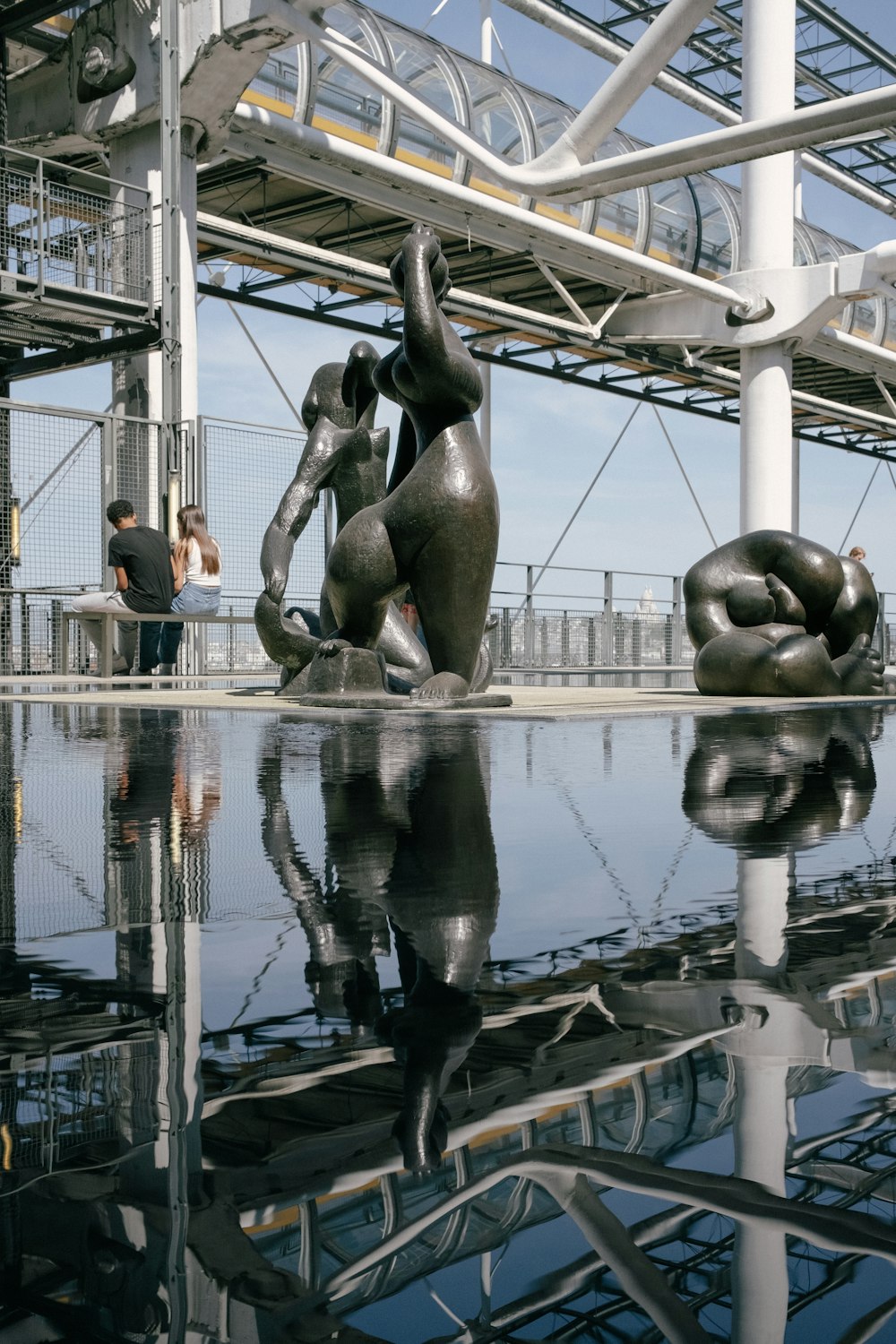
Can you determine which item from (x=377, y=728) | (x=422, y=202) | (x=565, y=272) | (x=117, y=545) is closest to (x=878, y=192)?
(x=565, y=272)

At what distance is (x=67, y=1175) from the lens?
697mm

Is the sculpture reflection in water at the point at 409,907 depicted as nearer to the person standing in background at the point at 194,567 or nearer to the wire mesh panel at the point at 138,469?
the person standing in background at the point at 194,567

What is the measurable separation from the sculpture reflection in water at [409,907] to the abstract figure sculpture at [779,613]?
4524 mm

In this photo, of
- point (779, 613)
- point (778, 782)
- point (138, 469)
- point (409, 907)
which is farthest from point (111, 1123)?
point (138, 469)

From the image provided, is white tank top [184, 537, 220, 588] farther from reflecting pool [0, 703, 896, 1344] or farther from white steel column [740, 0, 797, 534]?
reflecting pool [0, 703, 896, 1344]

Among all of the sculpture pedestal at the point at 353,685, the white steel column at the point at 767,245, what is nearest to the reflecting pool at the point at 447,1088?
the sculpture pedestal at the point at 353,685

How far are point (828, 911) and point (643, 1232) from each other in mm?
870

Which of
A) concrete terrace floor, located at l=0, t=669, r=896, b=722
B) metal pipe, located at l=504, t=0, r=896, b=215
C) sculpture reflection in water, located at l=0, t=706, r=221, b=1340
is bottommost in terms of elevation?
sculpture reflection in water, located at l=0, t=706, r=221, b=1340

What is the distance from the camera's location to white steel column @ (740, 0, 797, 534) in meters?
14.8

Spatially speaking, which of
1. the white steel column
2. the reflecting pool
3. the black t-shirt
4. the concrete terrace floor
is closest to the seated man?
the black t-shirt

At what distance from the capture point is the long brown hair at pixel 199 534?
10805mm

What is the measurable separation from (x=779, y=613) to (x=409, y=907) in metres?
6.29

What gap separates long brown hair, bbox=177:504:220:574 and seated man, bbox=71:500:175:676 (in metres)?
0.26

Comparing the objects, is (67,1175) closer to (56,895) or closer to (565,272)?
(56,895)
